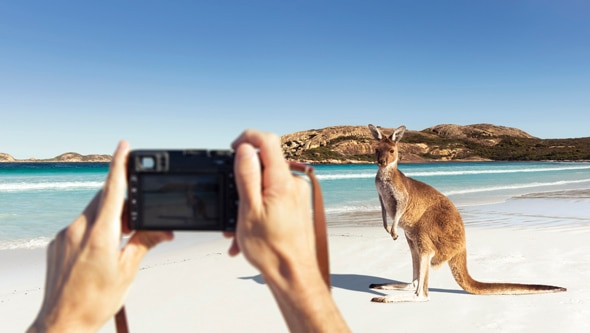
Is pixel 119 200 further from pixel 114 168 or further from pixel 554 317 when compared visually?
pixel 554 317

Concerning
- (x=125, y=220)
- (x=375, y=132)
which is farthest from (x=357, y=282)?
(x=125, y=220)

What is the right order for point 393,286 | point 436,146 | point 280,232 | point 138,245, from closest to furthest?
1. point 280,232
2. point 138,245
3. point 393,286
4. point 436,146

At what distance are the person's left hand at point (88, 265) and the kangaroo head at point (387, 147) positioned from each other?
3.61m

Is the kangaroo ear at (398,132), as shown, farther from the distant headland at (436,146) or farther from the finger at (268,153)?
the distant headland at (436,146)

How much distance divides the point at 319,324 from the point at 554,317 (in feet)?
11.6

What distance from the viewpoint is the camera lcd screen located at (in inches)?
52.3

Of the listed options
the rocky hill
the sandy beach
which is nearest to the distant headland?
the rocky hill

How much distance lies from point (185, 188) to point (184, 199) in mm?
30

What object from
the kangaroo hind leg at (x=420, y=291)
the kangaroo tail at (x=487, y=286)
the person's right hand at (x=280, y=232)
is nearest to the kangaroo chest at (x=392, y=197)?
the kangaroo hind leg at (x=420, y=291)

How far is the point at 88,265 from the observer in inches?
43.9

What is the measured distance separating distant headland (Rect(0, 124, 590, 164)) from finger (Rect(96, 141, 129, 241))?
219ft

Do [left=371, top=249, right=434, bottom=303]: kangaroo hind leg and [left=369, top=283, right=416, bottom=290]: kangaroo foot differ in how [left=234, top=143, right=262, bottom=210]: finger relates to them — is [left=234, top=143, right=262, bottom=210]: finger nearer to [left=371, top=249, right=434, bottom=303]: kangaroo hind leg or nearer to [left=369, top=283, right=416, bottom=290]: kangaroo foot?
[left=371, top=249, right=434, bottom=303]: kangaroo hind leg

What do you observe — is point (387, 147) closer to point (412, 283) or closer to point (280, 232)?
point (412, 283)

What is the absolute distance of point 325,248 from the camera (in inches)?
47.9
